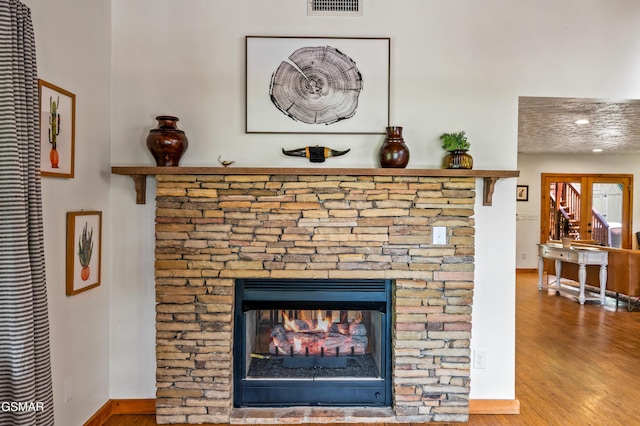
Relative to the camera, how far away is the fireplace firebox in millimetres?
2490

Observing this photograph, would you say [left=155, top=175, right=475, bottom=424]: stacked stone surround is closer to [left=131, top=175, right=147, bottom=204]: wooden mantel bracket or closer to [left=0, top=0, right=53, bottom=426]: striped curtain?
[left=131, top=175, right=147, bottom=204]: wooden mantel bracket

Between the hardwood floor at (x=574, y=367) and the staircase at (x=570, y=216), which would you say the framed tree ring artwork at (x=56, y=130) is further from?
the staircase at (x=570, y=216)

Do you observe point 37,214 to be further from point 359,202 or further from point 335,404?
point 335,404

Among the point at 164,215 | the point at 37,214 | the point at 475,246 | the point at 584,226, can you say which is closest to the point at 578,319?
the point at 475,246

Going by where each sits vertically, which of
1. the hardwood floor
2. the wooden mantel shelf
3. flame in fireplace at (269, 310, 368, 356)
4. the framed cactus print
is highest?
the wooden mantel shelf

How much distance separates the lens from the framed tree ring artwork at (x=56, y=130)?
1.88m

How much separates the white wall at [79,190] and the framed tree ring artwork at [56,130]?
51mm

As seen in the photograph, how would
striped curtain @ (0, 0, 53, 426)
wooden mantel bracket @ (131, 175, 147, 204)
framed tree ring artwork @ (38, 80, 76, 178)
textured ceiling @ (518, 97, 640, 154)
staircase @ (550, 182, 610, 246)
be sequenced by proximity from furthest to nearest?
1. staircase @ (550, 182, 610, 246)
2. textured ceiling @ (518, 97, 640, 154)
3. wooden mantel bracket @ (131, 175, 147, 204)
4. framed tree ring artwork @ (38, 80, 76, 178)
5. striped curtain @ (0, 0, 53, 426)

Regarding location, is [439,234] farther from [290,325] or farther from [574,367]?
[574,367]

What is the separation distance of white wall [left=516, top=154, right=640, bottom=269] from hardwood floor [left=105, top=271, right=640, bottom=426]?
2888mm

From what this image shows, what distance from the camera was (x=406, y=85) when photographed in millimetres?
2551

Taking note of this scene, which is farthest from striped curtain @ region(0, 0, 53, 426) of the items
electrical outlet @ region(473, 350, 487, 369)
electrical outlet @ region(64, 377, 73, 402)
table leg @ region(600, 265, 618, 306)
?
table leg @ region(600, 265, 618, 306)

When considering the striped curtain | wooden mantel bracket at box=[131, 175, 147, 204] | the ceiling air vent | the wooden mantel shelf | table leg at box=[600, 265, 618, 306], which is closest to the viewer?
the striped curtain

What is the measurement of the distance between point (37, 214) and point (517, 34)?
2.85 metres
